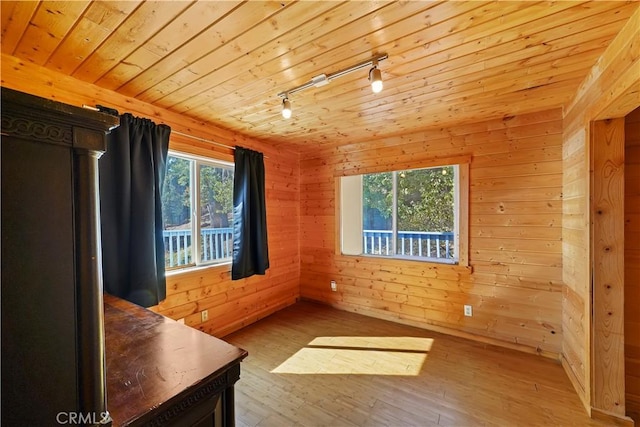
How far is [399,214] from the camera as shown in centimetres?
367

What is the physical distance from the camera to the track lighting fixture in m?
1.66

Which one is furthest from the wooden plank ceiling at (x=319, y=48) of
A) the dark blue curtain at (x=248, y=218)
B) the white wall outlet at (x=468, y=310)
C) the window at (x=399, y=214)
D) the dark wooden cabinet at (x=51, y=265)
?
the white wall outlet at (x=468, y=310)

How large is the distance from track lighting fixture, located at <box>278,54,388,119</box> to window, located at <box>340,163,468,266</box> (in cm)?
178

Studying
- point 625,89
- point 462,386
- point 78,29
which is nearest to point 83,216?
point 78,29

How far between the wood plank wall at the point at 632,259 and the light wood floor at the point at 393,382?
0.40 meters

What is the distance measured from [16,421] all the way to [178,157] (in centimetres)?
264

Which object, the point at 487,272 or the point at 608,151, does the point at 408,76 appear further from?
the point at 487,272

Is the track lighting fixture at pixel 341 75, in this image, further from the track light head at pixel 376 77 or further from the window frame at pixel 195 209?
the window frame at pixel 195 209

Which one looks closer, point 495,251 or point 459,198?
point 495,251

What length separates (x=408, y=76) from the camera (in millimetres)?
1920

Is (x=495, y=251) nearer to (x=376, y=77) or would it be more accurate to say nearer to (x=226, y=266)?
(x=376, y=77)

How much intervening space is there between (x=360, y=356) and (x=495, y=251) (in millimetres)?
1754

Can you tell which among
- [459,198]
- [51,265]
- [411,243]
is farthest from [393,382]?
[51,265]

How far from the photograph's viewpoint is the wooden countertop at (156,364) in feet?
2.64
